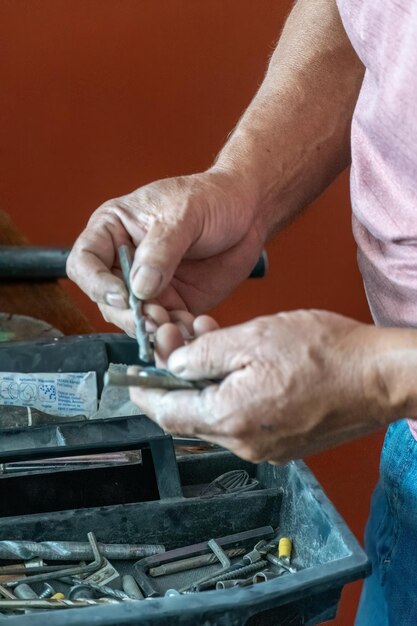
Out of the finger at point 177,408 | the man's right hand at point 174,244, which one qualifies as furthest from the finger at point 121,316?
the finger at point 177,408

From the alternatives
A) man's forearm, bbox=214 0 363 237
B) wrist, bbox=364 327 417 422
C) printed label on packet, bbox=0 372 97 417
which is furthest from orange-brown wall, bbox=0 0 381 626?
wrist, bbox=364 327 417 422

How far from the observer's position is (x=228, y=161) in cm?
82

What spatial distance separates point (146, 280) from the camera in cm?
69

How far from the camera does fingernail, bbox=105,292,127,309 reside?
71cm

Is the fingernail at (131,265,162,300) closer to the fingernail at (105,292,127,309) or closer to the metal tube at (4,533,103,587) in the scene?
the fingernail at (105,292,127,309)

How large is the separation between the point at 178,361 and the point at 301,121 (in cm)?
34

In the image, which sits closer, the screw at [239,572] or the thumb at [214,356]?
the thumb at [214,356]

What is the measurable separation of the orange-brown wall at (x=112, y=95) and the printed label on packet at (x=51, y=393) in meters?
0.56

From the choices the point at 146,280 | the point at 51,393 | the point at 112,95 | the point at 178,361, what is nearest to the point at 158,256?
the point at 146,280

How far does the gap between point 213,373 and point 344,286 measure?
3.77ft

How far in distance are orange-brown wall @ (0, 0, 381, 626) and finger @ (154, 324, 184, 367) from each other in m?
0.93

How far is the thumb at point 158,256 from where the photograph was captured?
69 centimetres

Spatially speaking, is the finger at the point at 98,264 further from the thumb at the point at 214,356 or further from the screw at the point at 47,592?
the screw at the point at 47,592

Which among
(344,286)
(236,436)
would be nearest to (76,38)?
(344,286)
